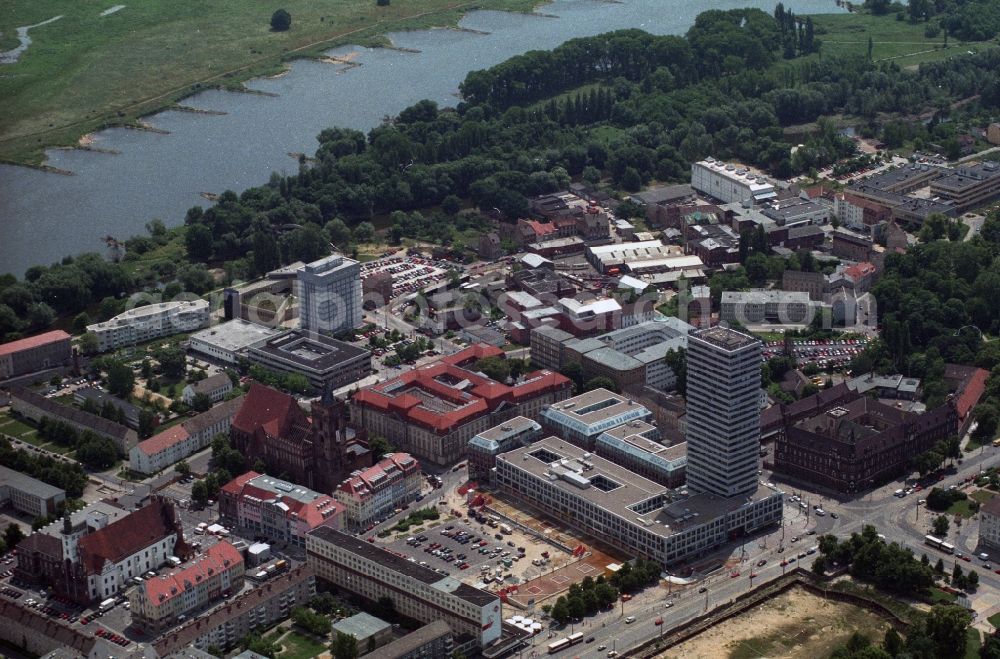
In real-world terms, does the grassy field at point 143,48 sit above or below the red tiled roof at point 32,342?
above

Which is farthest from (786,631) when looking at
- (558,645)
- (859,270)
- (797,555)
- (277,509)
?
(859,270)

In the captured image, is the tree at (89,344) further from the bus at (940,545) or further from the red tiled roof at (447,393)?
the bus at (940,545)

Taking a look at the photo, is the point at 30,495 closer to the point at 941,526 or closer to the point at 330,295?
the point at 330,295

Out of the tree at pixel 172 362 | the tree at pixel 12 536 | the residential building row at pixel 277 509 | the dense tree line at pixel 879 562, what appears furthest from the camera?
the tree at pixel 172 362

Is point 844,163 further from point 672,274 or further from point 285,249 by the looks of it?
point 285,249

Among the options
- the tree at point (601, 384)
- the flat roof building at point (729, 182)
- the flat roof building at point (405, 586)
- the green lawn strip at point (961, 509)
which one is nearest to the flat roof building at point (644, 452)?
the tree at point (601, 384)

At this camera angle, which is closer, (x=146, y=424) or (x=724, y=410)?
(x=724, y=410)

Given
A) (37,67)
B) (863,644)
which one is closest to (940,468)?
(863,644)
